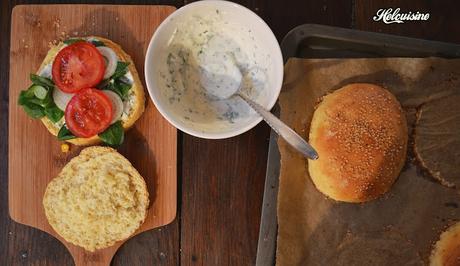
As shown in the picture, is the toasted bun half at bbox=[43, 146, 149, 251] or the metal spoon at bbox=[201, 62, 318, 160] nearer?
the metal spoon at bbox=[201, 62, 318, 160]

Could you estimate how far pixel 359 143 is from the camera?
193cm

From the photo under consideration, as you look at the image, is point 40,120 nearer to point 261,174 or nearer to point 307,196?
point 261,174

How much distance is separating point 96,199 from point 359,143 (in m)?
0.94

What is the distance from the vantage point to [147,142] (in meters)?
2.10

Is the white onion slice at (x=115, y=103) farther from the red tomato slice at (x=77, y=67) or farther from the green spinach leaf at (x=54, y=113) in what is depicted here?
the green spinach leaf at (x=54, y=113)

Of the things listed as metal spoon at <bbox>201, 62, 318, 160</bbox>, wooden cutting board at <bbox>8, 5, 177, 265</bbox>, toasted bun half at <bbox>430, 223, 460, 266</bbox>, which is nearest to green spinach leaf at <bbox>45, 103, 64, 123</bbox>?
wooden cutting board at <bbox>8, 5, 177, 265</bbox>

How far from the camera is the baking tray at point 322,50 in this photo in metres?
2.05

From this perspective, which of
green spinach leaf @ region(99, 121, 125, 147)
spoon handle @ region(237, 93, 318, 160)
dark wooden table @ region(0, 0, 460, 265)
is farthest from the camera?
dark wooden table @ region(0, 0, 460, 265)

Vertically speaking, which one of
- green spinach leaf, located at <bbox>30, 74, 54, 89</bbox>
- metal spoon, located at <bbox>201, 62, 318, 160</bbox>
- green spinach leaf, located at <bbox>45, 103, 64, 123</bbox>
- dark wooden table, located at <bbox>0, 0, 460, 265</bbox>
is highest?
metal spoon, located at <bbox>201, 62, 318, 160</bbox>

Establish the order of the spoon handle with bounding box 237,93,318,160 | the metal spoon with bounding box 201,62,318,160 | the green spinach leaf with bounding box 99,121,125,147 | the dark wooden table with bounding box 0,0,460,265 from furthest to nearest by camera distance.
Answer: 1. the dark wooden table with bounding box 0,0,460,265
2. the green spinach leaf with bounding box 99,121,125,147
3. the metal spoon with bounding box 201,62,318,160
4. the spoon handle with bounding box 237,93,318,160

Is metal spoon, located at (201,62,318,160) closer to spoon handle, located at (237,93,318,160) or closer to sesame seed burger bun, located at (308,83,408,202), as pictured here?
spoon handle, located at (237,93,318,160)

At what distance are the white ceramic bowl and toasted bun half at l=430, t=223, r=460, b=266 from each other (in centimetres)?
79

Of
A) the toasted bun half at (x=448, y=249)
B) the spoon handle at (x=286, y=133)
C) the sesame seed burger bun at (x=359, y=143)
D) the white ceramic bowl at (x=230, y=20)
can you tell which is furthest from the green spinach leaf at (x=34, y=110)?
the toasted bun half at (x=448, y=249)

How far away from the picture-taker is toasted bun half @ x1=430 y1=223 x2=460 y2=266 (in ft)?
6.38
